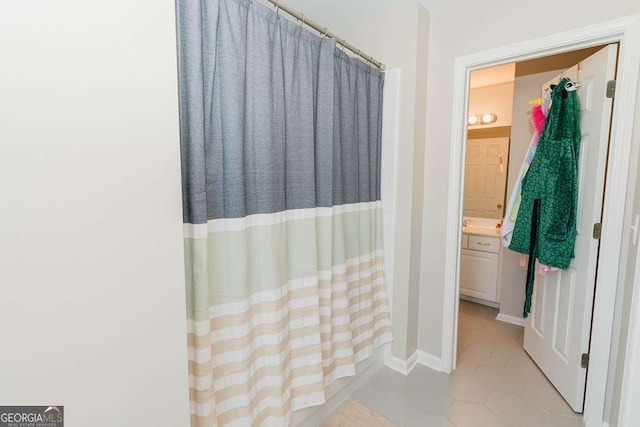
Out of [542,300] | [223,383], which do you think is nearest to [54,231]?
[223,383]

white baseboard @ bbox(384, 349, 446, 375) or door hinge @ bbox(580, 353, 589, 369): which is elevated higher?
door hinge @ bbox(580, 353, 589, 369)

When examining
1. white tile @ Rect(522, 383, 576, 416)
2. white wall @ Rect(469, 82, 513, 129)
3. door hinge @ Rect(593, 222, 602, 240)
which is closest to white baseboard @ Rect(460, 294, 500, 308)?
white tile @ Rect(522, 383, 576, 416)

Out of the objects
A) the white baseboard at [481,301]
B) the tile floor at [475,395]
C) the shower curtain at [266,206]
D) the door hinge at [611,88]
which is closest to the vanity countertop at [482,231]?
the white baseboard at [481,301]

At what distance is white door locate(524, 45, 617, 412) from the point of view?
1582 mm

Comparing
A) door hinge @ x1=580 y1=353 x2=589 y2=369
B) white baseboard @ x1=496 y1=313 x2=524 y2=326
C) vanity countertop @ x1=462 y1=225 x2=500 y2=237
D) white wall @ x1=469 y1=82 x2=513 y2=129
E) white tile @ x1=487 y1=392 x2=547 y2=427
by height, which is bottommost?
white tile @ x1=487 y1=392 x2=547 y2=427

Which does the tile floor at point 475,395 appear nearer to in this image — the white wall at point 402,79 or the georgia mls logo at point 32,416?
the white wall at point 402,79

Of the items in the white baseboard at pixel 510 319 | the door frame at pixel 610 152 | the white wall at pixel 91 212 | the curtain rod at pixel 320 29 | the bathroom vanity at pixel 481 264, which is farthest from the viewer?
the bathroom vanity at pixel 481 264

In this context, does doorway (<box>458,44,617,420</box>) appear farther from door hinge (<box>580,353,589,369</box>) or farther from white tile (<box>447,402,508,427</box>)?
white tile (<box>447,402,508,427</box>)

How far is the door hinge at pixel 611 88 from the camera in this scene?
1.52 meters

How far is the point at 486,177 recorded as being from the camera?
341 centimetres

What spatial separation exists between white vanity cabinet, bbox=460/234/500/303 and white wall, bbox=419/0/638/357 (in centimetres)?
117

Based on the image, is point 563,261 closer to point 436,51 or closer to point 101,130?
point 436,51

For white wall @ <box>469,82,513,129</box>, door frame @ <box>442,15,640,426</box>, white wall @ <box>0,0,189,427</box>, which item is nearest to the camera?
white wall @ <box>0,0,189,427</box>

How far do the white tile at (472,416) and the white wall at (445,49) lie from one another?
0.38 m
